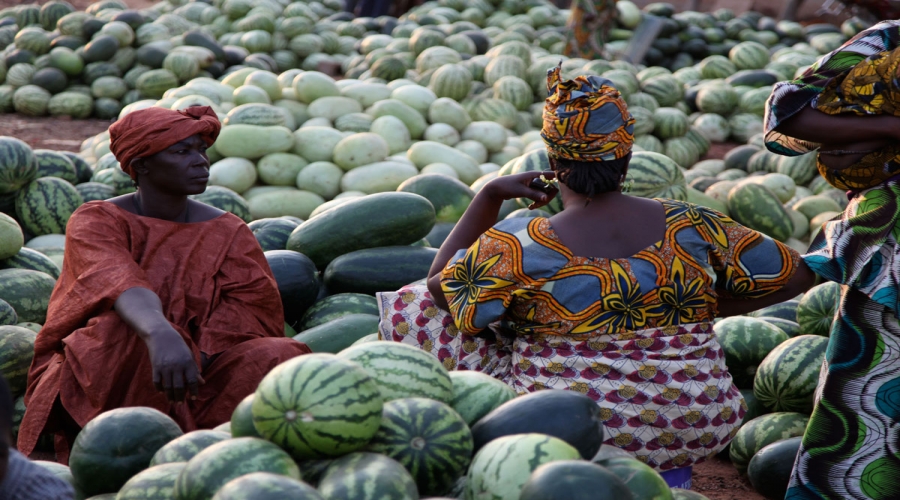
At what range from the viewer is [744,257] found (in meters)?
2.84

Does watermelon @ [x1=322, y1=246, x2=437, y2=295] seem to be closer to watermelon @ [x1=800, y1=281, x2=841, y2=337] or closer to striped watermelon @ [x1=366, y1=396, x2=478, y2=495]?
watermelon @ [x1=800, y1=281, x2=841, y2=337]

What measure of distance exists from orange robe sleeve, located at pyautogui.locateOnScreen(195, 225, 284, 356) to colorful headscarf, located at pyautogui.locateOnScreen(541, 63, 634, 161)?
4.95 feet

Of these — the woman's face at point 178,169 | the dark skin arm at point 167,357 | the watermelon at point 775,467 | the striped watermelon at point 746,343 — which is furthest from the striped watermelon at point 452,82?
the dark skin arm at point 167,357

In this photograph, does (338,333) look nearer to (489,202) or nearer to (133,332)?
(133,332)

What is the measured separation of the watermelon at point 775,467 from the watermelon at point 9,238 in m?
3.75

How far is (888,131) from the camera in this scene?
2.67 metres

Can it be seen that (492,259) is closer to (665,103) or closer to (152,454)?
(152,454)

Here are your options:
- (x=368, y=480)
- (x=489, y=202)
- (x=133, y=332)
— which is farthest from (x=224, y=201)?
(x=368, y=480)

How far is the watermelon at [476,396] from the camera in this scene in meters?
2.14

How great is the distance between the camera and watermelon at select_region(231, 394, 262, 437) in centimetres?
193

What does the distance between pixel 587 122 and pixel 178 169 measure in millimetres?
1717

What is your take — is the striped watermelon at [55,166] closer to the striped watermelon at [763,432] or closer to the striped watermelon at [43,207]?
the striped watermelon at [43,207]

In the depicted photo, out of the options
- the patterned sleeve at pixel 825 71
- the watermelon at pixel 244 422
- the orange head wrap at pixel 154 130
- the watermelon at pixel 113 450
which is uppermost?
the patterned sleeve at pixel 825 71

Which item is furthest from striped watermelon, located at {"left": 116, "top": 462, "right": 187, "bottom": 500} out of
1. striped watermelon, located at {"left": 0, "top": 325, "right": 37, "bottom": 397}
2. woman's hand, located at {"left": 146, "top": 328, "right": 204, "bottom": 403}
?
striped watermelon, located at {"left": 0, "top": 325, "right": 37, "bottom": 397}
